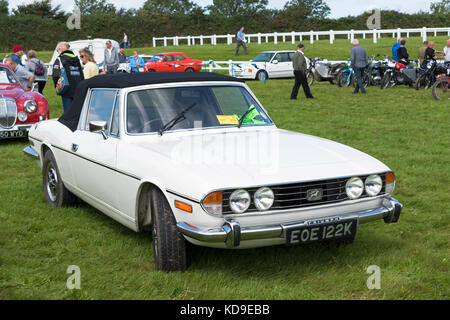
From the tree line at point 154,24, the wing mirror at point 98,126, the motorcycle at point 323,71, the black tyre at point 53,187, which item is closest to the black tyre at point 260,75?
the motorcycle at point 323,71

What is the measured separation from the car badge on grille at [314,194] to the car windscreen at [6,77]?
9297 mm

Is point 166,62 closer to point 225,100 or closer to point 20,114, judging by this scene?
point 20,114

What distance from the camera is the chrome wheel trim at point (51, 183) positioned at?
21.3 ft

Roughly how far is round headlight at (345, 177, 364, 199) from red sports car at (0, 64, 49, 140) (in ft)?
26.8

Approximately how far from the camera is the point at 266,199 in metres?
4.02

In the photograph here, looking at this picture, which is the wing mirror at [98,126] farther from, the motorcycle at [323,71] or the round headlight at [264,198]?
the motorcycle at [323,71]

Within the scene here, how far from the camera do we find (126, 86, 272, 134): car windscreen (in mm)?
5191

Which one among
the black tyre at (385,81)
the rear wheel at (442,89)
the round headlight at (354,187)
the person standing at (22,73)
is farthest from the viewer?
the black tyre at (385,81)

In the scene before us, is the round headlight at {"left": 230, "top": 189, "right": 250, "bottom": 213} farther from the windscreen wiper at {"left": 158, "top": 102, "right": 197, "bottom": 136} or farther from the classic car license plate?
the windscreen wiper at {"left": 158, "top": 102, "right": 197, "bottom": 136}

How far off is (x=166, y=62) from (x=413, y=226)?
23.6m

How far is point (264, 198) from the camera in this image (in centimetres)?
402

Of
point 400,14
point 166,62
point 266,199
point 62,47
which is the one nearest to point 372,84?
point 166,62

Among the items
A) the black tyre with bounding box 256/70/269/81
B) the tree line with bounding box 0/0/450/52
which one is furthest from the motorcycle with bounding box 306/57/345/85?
the tree line with bounding box 0/0/450/52

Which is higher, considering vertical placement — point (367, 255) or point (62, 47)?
point (62, 47)
